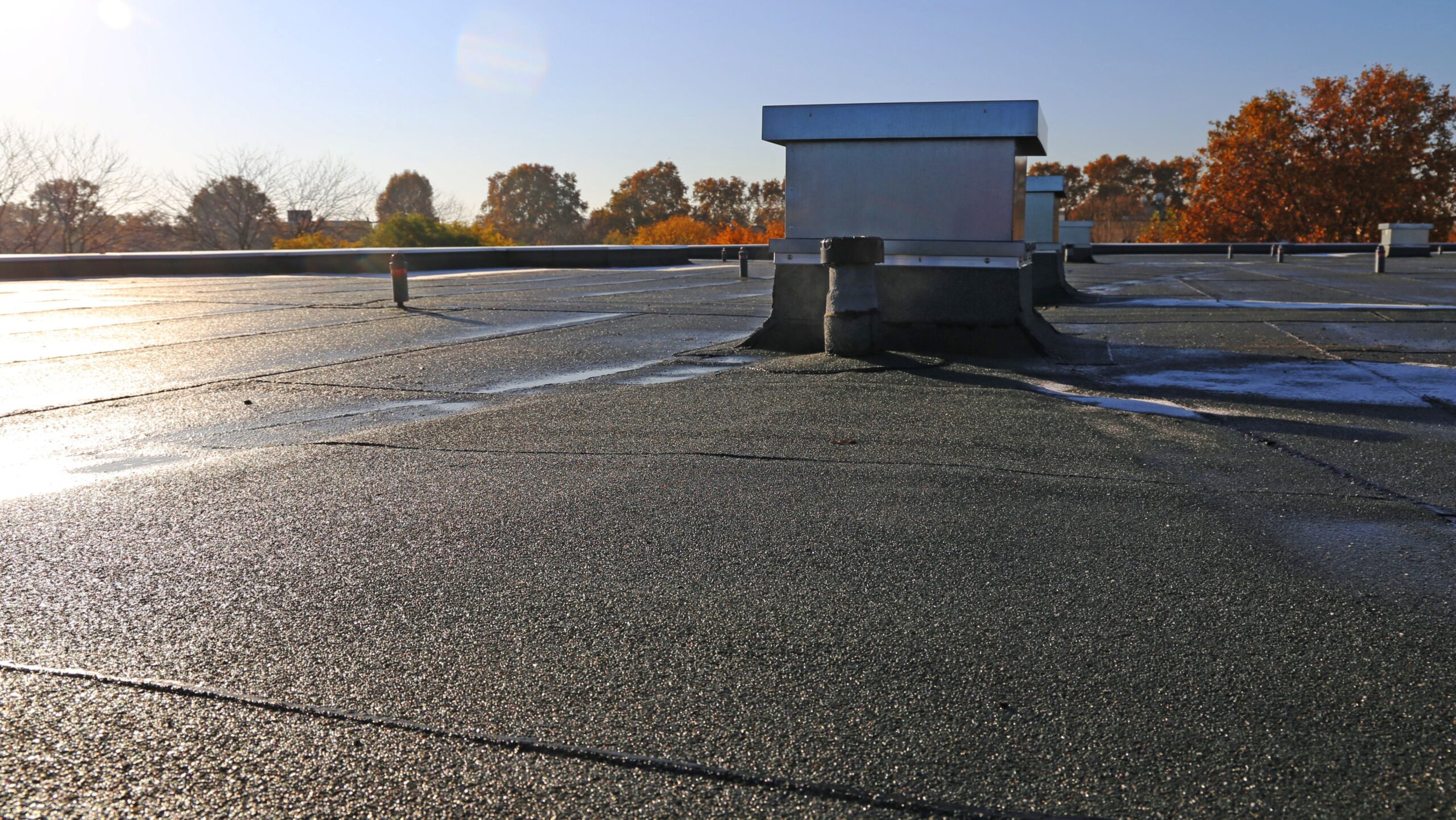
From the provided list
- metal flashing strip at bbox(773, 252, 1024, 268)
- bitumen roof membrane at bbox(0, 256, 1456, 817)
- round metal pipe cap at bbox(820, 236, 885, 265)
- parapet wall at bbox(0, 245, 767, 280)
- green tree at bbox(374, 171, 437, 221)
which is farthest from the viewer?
green tree at bbox(374, 171, 437, 221)

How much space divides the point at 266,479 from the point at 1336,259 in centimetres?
3696

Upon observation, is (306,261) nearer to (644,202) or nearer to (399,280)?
(399,280)

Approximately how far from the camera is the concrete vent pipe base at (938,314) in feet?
33.0

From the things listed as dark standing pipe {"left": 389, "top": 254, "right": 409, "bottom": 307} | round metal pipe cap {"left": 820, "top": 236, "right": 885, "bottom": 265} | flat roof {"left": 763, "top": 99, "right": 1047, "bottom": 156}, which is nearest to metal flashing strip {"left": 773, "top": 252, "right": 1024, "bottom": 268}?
round metal pipe cap {"left": 820, "top": 236, "right": 885, "bottom": 265}

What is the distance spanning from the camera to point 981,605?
3588 millimetres

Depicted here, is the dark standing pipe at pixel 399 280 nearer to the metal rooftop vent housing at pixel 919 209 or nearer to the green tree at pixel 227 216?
the metal rooftop vent housing at pixel 919 209

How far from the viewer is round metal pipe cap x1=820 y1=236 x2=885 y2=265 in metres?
9.39

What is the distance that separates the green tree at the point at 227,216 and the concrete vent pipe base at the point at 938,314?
43.9 metres

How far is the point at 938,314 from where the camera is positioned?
1020 centimetres

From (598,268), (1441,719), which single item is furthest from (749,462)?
(598,268)

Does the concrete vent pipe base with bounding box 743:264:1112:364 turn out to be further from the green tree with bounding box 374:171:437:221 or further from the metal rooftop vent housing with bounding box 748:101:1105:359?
the green tree with bounding box 374:171:437:221

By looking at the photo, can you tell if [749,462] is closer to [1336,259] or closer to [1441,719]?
[1441,719]

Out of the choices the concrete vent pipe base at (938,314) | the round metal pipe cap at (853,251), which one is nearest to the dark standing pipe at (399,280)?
the concrete vent pipe base at (938,314)

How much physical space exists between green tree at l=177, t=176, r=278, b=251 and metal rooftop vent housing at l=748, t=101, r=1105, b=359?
43.9 metres
